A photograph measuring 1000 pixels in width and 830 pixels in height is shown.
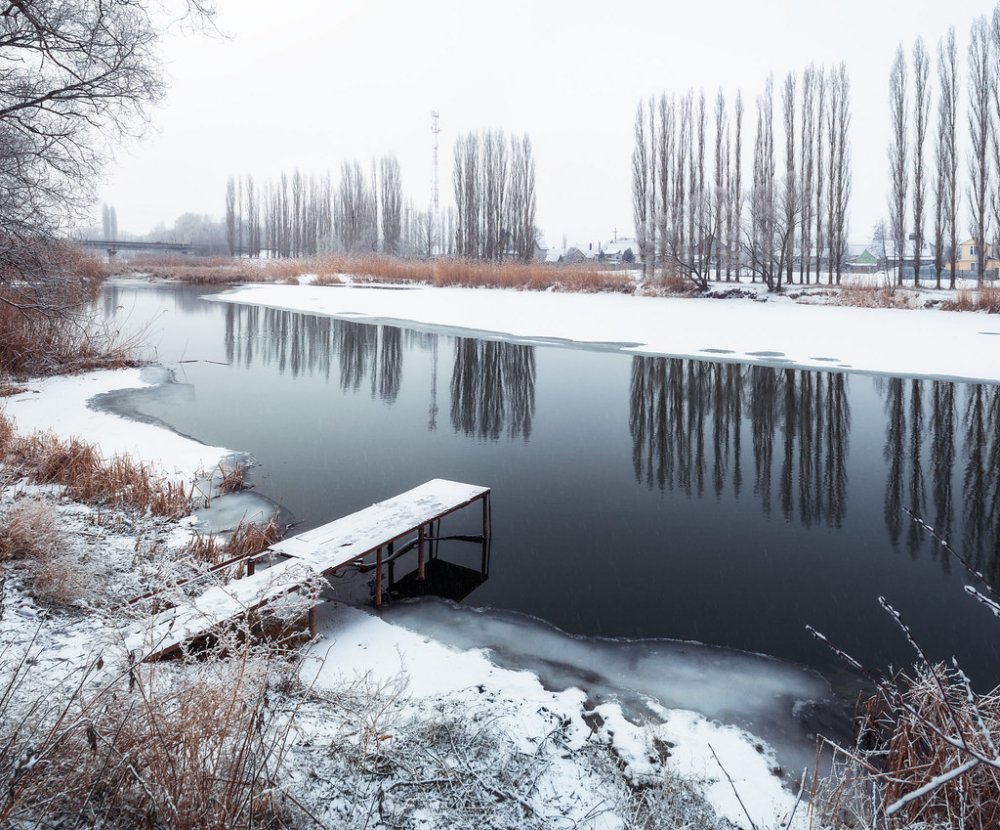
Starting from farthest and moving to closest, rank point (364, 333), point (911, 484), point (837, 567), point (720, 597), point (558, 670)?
point (364, 333) < point (911, 484) < point (837, 567) < point (720, 597) < point (558, 670)

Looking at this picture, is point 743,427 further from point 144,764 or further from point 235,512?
point 144,764

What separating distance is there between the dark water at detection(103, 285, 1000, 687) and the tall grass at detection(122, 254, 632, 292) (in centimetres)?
1493

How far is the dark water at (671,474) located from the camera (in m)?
4.80

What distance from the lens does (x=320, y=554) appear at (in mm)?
4617

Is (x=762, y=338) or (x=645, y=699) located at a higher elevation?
(x=762, y=338)

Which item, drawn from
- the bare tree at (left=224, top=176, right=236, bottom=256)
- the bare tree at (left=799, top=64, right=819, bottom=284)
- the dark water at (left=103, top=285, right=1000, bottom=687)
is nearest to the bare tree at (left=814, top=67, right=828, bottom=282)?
the bare tree at (left=799, top=64, right=819, bottom=284)

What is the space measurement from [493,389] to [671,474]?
16.1 feet

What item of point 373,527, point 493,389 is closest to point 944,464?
point 373,527

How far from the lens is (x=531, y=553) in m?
5.66

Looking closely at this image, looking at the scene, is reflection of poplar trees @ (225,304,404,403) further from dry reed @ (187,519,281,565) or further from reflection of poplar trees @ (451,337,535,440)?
dry reed @ (187,519,281,565)

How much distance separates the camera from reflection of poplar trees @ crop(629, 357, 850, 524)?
7.23 m

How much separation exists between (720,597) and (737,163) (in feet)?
90.9

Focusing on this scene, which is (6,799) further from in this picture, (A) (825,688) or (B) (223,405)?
(B) (223,405)

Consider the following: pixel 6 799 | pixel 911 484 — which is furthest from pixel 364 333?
pixel 6 799
